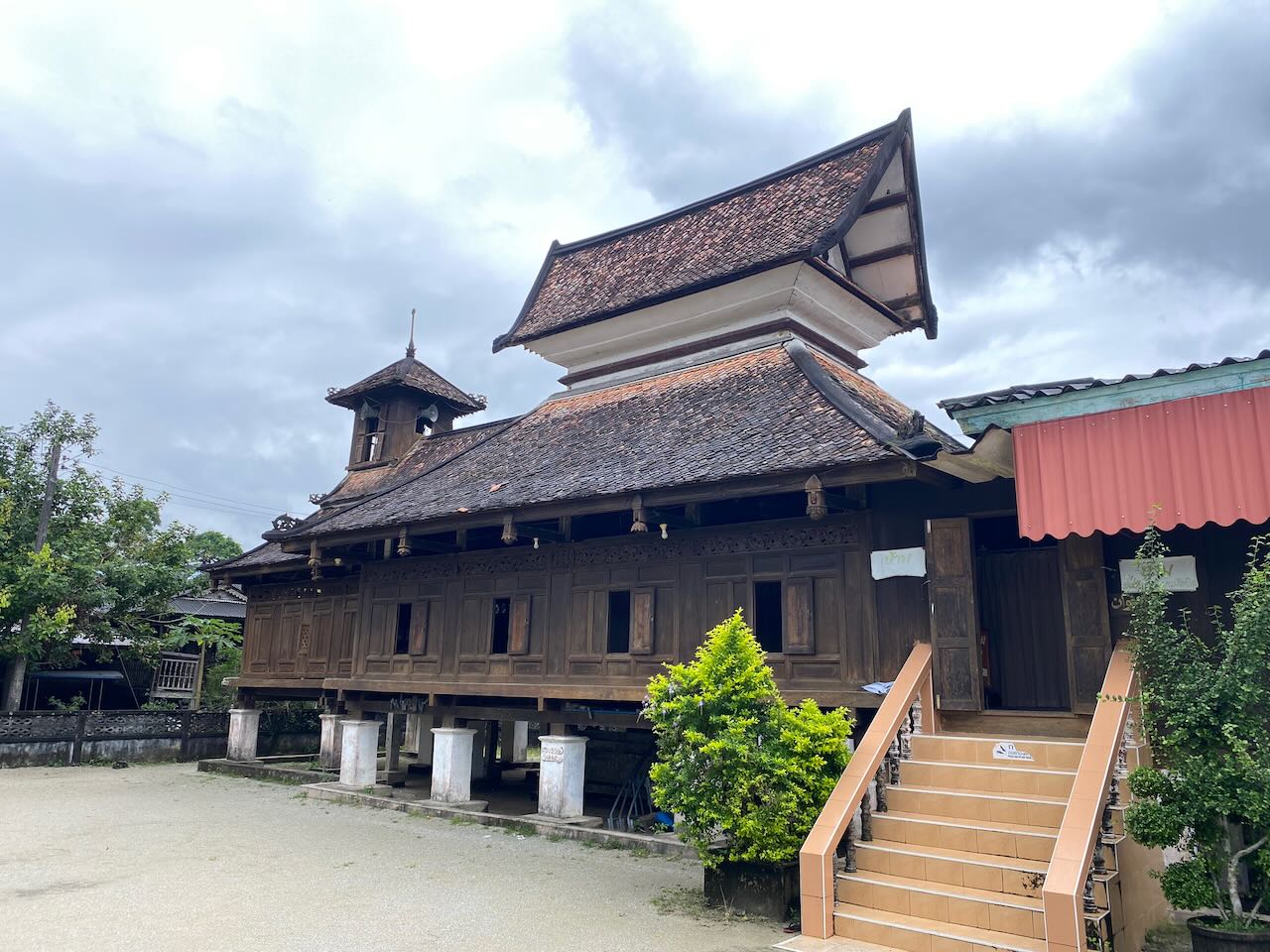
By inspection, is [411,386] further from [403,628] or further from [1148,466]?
[1148,466]

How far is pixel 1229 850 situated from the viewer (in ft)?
19.3

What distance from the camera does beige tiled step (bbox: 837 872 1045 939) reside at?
20.5 feet

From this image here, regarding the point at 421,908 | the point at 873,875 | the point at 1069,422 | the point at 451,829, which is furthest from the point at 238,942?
the point at 1069,422

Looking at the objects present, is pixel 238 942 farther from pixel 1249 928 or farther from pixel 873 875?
pixel 1249 928

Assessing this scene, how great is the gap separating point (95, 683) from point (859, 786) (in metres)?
24.0

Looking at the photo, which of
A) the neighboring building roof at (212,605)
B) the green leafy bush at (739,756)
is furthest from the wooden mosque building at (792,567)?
the neighboring building roof at (212,605)

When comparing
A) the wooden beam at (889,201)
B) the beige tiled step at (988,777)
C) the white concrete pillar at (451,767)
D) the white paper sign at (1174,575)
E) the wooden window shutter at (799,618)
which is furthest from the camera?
the wooden beam at (889,201)

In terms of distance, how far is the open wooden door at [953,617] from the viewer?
8.95m

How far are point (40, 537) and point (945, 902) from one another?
70.2ft

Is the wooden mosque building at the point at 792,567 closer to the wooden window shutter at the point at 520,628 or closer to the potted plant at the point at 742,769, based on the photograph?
the wooden window shutter at the point at 520,628

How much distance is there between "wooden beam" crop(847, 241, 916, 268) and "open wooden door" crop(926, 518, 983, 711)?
24.3ft

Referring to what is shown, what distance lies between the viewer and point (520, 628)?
13.6 metres

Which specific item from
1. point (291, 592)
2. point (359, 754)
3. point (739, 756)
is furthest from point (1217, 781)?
point (291, 592)

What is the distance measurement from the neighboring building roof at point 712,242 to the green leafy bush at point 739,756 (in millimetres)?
7318
